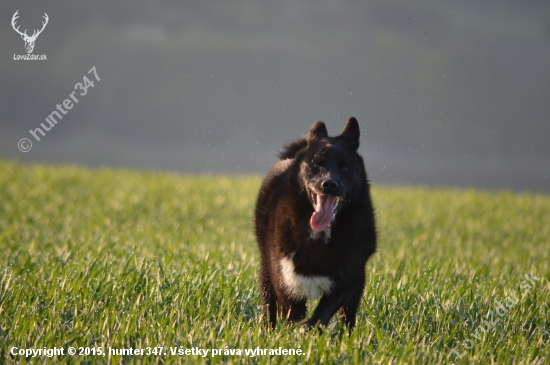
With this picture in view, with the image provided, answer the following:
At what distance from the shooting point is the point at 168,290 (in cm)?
485

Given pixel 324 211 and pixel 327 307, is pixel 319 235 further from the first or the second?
pixel 327 307

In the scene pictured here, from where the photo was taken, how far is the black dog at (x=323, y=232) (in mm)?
3777

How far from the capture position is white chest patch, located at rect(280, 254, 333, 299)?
3863 millimetres

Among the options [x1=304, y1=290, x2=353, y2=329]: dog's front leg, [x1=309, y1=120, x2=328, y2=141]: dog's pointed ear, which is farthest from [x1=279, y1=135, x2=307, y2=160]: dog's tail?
[x1=304, y1=290, x2=353, y2=329]: dog's front leg

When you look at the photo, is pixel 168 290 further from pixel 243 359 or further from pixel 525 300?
pixel 525 300

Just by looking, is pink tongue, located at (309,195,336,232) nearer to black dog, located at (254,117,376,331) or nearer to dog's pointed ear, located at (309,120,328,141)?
black dog, located at (254,117,376,331)

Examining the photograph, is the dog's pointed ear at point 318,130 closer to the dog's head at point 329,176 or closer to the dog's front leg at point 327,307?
the dog's head at point 329,176

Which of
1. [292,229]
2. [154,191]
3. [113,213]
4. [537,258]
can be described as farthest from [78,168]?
[292,229]

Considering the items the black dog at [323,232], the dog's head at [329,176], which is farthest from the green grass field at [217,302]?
the dog's head at [329,176]

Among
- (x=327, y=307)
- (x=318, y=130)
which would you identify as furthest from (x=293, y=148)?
(x=327, y=307)

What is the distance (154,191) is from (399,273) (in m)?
9.29

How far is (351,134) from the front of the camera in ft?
13.6

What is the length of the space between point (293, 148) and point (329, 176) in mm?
1125

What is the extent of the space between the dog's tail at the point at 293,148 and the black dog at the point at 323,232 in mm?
333
